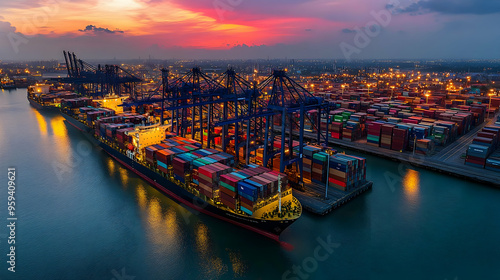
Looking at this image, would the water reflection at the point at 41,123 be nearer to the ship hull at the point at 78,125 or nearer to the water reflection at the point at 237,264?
the ship hull at the point at 78,125

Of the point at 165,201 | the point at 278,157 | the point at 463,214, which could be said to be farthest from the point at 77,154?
the point at 463,214

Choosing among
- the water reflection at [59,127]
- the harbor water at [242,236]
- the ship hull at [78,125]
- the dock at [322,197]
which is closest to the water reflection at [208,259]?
the harbor water at [242,236]

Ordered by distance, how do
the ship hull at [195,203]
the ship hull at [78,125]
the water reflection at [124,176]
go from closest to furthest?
the ship hull at [195,203] < the water reflection at [124,176] < the ship hull at [78,125]

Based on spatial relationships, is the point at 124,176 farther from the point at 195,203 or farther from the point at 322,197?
the point at 322,197

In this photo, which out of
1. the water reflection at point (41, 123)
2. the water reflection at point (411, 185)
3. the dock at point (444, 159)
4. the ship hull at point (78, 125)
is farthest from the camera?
the water reflection at point (41, 123)

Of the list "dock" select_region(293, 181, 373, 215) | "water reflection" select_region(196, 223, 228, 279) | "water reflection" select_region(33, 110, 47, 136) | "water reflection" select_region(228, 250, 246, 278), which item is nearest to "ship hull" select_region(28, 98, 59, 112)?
"water reflection" select_region(33, 110, 47, 136)

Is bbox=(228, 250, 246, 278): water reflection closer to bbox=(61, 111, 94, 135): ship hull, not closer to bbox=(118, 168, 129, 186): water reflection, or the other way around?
bbox=(118, 168, 129, 186): water reflection
